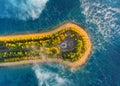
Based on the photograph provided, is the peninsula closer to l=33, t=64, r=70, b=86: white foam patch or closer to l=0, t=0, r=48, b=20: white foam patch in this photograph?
l=33, t=64, r=70, b=86: white foam patch

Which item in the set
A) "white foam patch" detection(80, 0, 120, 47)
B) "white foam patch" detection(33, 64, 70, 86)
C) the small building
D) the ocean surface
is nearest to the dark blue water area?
the ocean surface

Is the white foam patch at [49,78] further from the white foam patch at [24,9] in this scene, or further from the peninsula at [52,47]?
the white foam patch at [24,9]

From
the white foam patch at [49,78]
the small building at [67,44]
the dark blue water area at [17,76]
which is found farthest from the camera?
the small building at [67,44]

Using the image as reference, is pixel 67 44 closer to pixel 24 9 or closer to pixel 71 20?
pixel 71 20

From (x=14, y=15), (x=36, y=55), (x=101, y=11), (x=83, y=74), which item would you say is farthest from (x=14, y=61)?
(x=101, y=11)

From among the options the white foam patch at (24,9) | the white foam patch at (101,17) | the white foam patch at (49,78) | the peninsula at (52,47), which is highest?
the white foam patch at (24,9)

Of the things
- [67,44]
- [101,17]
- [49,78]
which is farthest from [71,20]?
[49,78]

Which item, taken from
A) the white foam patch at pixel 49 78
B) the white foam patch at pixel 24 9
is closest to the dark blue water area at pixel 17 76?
the white foam patch at pixel 49 78
